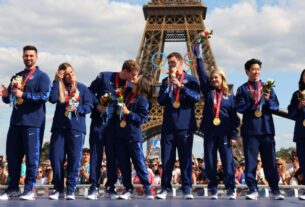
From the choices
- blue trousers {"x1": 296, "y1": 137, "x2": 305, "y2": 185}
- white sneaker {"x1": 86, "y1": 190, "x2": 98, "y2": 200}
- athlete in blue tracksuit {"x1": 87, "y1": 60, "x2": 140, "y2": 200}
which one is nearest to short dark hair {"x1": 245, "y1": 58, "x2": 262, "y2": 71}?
blue trousers {"x1": 296, "y1": 137, "x2": 305, "y2": 185}

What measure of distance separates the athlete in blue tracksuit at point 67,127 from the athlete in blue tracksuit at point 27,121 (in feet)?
0.64

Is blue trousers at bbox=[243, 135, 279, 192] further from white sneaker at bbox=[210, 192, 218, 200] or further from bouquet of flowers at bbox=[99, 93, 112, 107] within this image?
bouquet of flowers at bbox=[99, 93, 112, 107]

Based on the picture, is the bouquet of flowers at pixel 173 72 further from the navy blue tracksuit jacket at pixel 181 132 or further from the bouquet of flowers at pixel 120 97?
the bouquet of flowers at pixel 120 97

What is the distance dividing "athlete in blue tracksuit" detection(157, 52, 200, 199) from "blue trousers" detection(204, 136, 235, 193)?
0.97 feet

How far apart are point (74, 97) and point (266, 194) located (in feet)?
12.6

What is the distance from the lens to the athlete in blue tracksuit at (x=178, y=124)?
7.85 metres

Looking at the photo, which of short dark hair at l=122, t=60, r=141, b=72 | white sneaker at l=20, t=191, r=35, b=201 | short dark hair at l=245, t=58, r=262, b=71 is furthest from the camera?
short dark hair at l=245, t=58, r=262, b=71

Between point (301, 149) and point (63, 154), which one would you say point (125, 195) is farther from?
point (301, 149)

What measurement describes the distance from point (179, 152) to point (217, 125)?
731 mm

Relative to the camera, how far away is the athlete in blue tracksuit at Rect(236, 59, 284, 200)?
25.8 ft

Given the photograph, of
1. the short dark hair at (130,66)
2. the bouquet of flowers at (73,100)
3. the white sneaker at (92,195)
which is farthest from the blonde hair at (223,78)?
the white sneaker at (92,195)

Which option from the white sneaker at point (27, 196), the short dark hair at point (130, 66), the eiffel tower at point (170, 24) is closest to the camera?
the white sneaker at point (27, 196)

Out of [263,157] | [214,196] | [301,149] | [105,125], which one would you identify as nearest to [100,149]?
[105,125]

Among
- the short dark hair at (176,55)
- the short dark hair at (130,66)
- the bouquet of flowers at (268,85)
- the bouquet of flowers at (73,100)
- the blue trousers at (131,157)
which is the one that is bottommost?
the blue trousers at (131,157)
